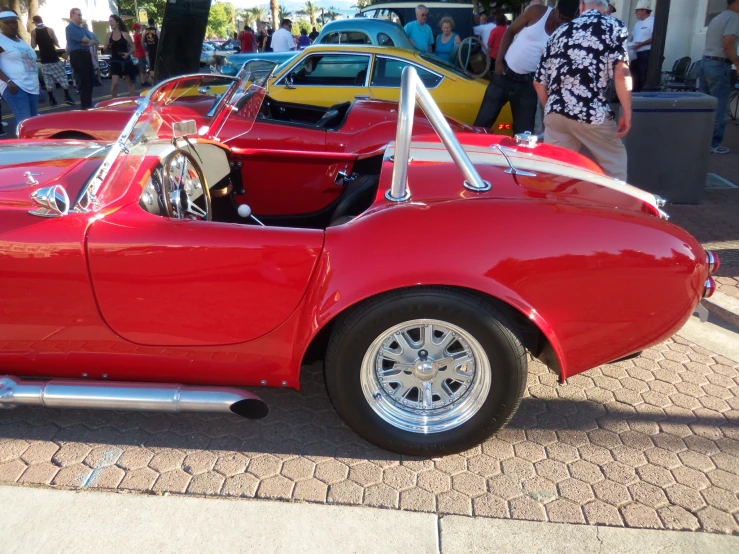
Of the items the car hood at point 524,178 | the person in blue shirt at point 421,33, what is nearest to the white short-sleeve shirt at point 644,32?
the person in blue shirt at point 421,33

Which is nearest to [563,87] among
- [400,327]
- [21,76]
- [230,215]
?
[230,215]

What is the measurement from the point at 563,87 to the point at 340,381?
3146 millimetres

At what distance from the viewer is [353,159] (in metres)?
3.88

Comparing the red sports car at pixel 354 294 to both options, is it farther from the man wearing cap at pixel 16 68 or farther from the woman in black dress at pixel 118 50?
the woman in black dress at pixel 118 50

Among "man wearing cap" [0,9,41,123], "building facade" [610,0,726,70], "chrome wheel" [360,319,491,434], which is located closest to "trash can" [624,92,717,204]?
"chrome wheel" [360,319,491,434]

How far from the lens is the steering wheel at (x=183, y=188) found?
8.86 ft

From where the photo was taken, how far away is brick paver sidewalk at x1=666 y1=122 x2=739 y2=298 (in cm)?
437

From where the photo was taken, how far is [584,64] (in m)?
4.39

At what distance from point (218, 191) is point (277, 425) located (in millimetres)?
1358

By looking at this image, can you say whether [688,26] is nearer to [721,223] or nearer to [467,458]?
[721,223]

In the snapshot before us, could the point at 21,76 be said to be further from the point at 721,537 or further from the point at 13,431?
the point at 721,537

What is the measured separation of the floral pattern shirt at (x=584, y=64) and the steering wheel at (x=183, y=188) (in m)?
2.74

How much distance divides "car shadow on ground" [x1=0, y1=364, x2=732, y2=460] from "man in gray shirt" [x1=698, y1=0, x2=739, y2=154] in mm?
5677

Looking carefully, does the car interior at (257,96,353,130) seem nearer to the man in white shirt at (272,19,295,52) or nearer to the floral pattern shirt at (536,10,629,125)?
the floral pattern shirt at (536,10,629,125)
